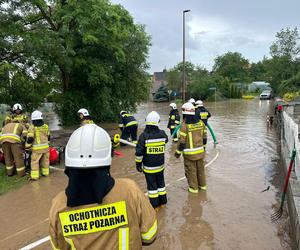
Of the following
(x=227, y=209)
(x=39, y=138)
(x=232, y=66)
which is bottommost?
(x=227, y=209)

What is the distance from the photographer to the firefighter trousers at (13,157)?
8.10 metres

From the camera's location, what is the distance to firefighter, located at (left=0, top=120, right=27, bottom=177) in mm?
8031

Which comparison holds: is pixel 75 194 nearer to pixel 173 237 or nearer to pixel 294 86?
pixel 173 237

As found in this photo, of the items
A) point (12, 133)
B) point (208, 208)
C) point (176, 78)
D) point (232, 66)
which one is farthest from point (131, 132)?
point (232, 66)

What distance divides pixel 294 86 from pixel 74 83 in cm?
2818

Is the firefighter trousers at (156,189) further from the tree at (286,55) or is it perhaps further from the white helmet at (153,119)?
the tree at (286,55)

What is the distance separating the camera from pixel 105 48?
647 inches

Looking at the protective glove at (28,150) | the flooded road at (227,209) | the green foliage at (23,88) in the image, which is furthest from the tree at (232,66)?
the protective glove at (28,150)

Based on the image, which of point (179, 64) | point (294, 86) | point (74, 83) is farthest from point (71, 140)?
point (179, 64)

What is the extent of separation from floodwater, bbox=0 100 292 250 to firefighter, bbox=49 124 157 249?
268cm

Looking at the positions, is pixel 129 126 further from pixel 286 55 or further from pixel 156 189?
pixel 286 55

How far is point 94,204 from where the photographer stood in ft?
6.62

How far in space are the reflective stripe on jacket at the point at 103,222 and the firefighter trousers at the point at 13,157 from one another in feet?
21.6

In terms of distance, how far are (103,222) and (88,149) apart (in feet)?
1.65
